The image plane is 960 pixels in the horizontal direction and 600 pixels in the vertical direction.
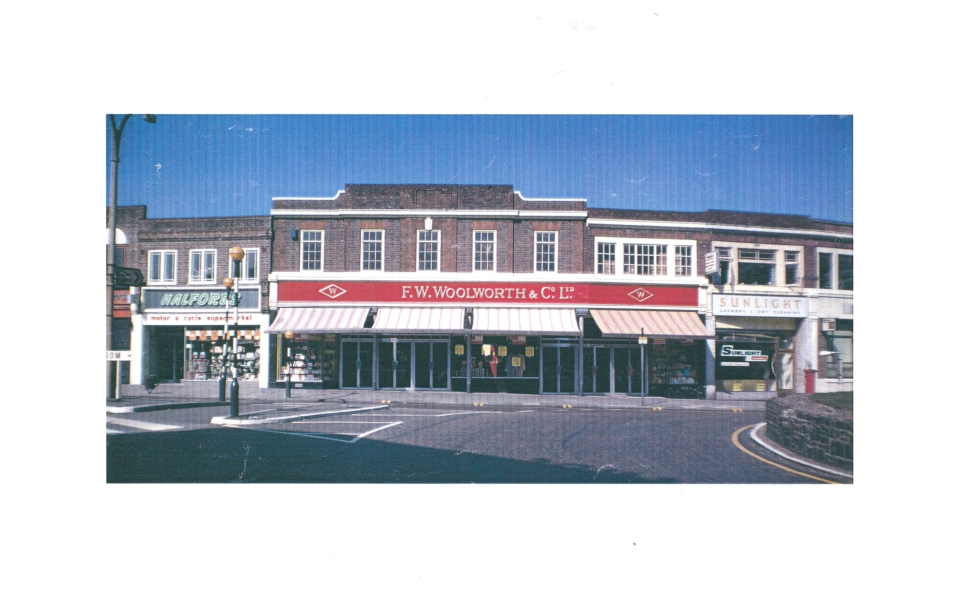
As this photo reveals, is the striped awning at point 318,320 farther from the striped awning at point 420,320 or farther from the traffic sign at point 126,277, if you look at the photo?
the traffic sign at point 126,277

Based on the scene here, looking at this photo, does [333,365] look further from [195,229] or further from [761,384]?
[761,384]

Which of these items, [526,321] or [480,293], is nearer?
[526,321]

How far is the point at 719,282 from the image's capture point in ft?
37.9

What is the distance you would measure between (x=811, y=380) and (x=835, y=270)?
2.29 metres

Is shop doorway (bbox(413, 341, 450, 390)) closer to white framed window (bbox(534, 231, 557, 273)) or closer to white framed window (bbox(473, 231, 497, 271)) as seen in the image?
white framed window (bbox(473, 231, 497, 271))

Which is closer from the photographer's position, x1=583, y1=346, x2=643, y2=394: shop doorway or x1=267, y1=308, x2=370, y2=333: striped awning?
x1=583, y1=346, x2=643, y2=394: shop doorway

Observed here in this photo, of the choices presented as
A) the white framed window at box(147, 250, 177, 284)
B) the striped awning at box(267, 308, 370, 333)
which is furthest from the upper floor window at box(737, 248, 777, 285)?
the white framed window at box(147, 250, 177, 284)

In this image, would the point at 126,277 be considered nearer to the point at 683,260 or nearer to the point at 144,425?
the point at 144,425

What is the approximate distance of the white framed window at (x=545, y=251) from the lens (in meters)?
12.6

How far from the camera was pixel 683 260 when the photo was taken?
11.2 metres

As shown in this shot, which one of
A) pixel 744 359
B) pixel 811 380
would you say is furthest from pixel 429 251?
pixel 811 380

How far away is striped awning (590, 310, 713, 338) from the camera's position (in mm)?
11797

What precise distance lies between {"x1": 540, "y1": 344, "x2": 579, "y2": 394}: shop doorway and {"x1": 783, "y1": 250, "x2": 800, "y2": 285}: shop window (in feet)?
16.5

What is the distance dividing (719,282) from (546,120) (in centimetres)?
693
